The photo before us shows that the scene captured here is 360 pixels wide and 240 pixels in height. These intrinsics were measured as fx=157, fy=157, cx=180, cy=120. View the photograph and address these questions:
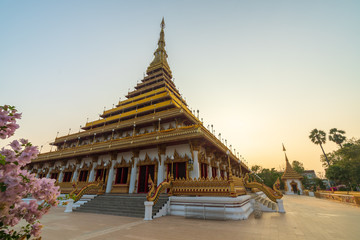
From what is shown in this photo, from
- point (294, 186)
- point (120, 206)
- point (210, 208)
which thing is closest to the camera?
point (210, 208)

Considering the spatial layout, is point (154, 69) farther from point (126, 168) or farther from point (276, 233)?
point (276, 233)

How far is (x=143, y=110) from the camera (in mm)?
20625

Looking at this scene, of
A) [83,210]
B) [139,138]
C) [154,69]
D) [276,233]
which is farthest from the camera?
[154,69]

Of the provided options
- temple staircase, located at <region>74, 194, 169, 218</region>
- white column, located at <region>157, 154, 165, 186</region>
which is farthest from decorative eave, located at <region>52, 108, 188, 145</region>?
temple staircase, located at <region>74, 194, 169, 218</region>

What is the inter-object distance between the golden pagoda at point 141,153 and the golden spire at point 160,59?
→ 295 inches

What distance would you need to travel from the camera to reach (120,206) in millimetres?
11328

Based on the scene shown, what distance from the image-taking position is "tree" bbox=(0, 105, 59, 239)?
6.00 ft

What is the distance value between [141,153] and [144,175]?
217 centimetres

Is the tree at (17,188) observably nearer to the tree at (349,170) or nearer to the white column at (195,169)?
the white column at (195,169)

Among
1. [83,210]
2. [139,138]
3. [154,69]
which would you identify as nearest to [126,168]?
[139,138]

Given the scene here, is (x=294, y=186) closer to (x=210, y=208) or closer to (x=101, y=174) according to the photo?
(x=210, y=208)

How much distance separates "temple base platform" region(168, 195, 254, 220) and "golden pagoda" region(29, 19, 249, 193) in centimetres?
297

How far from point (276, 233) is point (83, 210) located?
13052 mm

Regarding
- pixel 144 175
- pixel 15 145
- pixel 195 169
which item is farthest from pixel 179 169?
pixel 15 145
